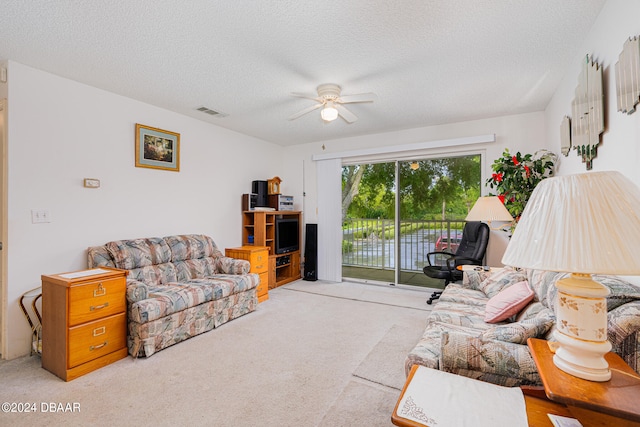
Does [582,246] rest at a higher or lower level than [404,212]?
lower

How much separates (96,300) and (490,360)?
9.24ft

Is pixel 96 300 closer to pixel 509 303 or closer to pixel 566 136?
pixel 509 303

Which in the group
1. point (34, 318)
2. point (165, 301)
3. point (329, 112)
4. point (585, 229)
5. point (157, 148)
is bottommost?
point (34, 318)

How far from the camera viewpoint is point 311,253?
5.31 m

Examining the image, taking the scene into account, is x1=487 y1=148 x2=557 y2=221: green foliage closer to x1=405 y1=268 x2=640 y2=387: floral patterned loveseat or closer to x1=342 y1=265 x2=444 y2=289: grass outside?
x1=405 y1=268 x2=640 y2=387: floral patterned loveseat

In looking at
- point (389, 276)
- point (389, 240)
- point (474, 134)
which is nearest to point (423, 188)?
point (474, 134)

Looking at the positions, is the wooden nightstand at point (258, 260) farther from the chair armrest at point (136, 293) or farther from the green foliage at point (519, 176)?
the green foliage at point (519, 176)

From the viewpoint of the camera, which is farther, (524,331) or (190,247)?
(190,247)

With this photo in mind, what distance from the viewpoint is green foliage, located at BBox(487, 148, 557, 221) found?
3.25 m

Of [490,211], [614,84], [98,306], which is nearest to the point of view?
[614,84]

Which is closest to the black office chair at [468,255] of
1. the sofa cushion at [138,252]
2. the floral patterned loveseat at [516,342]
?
the floral patterned loveseat at [516,342]

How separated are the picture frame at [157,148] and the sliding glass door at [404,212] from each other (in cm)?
288

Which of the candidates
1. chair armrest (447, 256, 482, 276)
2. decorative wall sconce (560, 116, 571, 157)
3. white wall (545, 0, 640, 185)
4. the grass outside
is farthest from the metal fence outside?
white wall (545, 0, 640, 185)

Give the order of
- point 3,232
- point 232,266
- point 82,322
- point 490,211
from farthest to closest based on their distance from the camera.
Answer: point 232,266 → point 490,211 → point 3,232 → point 82,322
